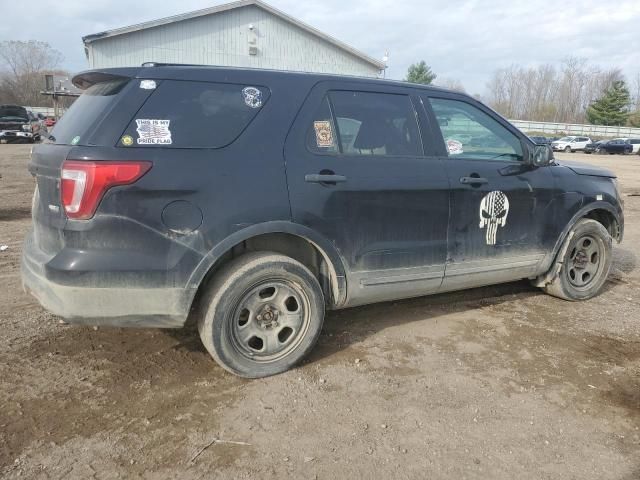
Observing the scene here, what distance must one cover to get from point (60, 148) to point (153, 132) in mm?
552

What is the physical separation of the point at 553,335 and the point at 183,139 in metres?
3.25

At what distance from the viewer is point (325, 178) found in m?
3.31

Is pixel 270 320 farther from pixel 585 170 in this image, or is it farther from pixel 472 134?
pixel 585 170

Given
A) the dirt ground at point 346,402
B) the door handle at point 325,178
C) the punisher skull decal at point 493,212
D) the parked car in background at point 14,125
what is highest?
the parked car in background at point 14,125

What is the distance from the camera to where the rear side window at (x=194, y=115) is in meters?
2.91

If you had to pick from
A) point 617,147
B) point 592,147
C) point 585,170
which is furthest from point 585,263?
point 592,147

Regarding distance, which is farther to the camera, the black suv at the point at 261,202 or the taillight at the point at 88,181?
the black suv at the point at 261,202

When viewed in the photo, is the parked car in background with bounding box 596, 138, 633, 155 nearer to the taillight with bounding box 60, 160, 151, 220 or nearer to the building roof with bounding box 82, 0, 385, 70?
the building roof with bounding box 82, 0, 385, 70

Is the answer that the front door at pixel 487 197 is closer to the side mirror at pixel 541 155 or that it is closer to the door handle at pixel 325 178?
the side mirror at pixel 541 155

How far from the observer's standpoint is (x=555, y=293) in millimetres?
4957

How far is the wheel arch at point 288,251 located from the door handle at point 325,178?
1.00 feet

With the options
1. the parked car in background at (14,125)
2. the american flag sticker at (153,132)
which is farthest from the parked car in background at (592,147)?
the american flag sticker at (153,132)

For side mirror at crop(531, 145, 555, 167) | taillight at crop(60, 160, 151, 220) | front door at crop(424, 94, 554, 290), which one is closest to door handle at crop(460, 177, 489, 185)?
front door at crop(424, 94, 554, 290)

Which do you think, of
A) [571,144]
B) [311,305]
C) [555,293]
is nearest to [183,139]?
[311,305]
